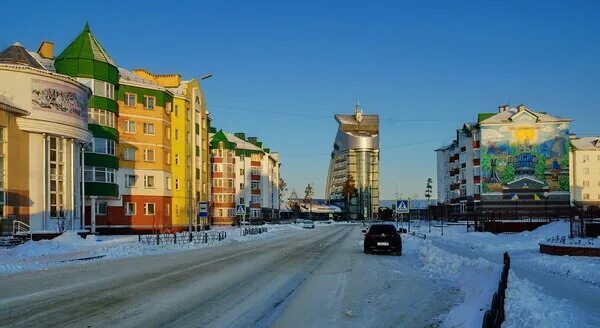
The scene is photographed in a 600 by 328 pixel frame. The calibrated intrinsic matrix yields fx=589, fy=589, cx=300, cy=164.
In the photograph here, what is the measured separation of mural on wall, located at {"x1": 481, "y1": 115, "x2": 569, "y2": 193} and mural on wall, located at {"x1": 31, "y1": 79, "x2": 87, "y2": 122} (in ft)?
222

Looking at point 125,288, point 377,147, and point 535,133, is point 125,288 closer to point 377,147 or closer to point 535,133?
point 535,133

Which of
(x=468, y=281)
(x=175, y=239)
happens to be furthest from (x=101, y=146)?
(x=468, y=281)

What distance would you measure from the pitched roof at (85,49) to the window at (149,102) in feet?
22.2

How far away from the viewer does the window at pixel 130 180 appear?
186ft

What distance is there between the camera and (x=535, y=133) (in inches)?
3605

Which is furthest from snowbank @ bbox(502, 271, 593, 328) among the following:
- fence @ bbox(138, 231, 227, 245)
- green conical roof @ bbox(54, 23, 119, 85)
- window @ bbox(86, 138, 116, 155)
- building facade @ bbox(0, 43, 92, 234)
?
green conical roof @ bbox(54, 23, 119, 85)

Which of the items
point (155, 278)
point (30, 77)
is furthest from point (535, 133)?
point (155, 278)

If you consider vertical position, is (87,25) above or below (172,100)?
above

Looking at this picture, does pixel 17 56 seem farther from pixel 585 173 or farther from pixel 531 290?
pixel 585 173

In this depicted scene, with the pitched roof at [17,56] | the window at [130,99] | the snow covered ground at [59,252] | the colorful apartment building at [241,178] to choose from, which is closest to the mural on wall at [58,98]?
the pitched roof at [17,56]

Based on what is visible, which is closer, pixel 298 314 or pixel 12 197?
pixel 298 314

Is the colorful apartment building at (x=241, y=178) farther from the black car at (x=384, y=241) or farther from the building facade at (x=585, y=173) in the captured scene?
the black car at (x=384, y=241)

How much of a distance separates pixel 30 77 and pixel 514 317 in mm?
34583

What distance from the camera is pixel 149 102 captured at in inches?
2297
